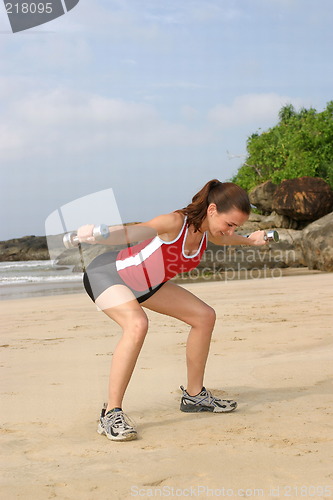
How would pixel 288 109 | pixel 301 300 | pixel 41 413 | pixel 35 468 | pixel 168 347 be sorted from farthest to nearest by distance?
pixel 288 109 → pixel 301 300 → pixel 168 347 → pixel 41 413 → pixel 35 468

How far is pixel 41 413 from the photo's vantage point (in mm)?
3996

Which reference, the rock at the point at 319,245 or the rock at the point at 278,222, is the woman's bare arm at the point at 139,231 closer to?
the rock at the point at 319,245

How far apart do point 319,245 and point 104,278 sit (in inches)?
500

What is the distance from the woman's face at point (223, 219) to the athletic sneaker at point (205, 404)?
1108 mm

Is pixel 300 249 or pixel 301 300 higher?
pixel 301 300

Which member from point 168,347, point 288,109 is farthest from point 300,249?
point 288,109

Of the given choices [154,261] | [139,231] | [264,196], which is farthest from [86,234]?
[264,196]

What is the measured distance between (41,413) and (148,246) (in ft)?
4.35

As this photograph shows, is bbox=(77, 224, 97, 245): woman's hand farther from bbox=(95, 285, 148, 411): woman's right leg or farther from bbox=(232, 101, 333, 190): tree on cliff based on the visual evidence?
bbox=(232, 101, 333, 190): tree on cliff

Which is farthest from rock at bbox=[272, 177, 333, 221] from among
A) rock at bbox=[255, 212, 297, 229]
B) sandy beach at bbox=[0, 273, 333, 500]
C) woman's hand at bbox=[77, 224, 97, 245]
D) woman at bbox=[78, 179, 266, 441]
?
woman's hand at bbox=[77, 224, 97, 245]

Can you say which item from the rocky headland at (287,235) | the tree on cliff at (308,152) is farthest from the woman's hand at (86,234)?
the tree on cliff at (308,152)

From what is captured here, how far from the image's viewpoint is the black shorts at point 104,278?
375cm

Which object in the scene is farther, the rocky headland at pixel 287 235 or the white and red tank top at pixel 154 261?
the rocky headland at pixel 287 235

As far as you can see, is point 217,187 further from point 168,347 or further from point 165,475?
point 168,347
